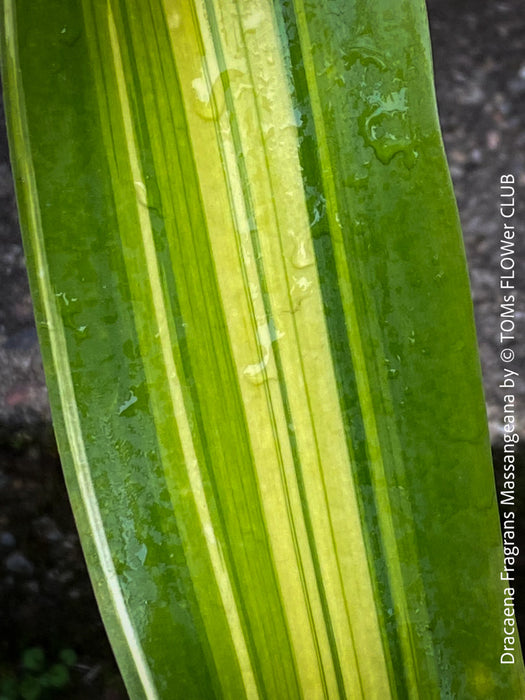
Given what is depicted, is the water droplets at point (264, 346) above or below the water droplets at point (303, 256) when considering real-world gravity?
below

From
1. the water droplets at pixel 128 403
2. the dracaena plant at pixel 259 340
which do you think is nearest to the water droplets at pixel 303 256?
the dracaena plant at pixel 259 340

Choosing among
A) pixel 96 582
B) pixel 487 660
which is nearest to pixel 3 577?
pixel 96 582

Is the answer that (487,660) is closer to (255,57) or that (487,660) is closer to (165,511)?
(165,511)

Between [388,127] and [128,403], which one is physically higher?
[388,127]

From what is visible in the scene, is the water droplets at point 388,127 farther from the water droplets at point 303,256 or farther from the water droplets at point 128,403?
the water droplets at point 128,403

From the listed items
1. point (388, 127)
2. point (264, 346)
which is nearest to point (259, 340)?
point (264, 346)

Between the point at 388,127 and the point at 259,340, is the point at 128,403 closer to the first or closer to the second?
the point at 259,340

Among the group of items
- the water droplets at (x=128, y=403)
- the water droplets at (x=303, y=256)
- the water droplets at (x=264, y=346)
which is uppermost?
the water droplets at (x=303, y=256)

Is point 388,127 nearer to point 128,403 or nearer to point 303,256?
point 303,256

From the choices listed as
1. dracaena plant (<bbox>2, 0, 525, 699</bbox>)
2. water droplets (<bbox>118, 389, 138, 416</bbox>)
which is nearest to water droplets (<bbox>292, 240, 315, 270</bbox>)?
dracaena plant (<bbox>2, 0, 525, 699</bbox>)
